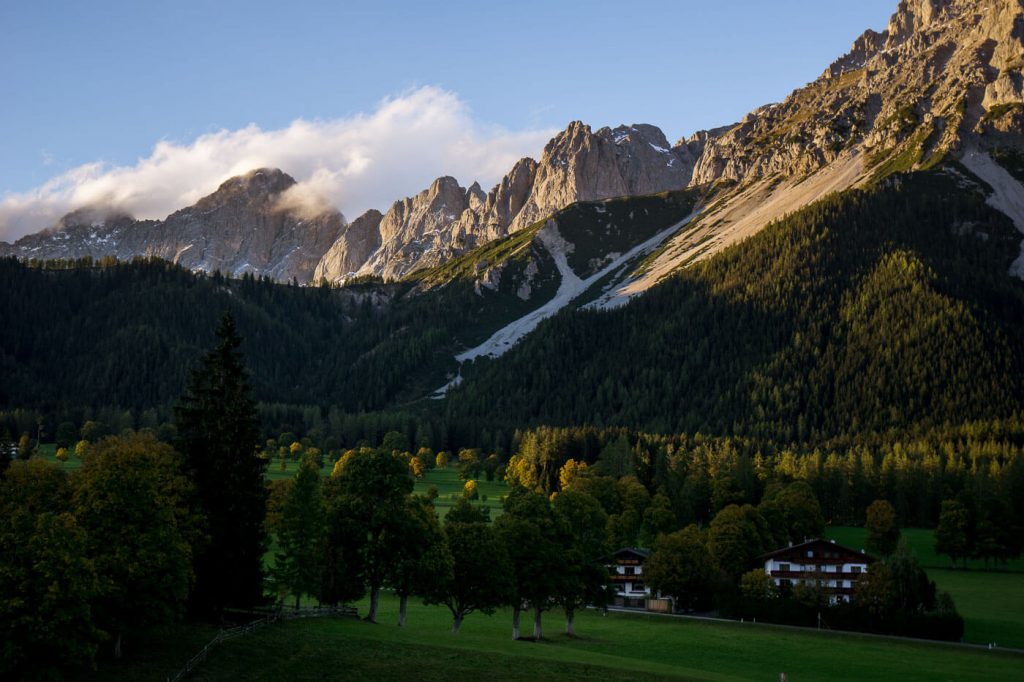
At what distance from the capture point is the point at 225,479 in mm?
69438

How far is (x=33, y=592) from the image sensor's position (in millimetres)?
49438

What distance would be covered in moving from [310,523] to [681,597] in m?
46.9

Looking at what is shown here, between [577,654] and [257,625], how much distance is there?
2219cm

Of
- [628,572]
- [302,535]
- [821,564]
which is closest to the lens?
[302,535]

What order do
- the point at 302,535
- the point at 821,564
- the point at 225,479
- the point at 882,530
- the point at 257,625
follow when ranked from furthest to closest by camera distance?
the point at 882,530
the point at 821,564
the point at 302,535
the point at 225,479
the point at 257,625

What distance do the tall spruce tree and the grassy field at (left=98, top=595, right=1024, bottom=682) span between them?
4.86 m

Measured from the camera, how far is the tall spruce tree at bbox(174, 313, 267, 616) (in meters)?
67.4

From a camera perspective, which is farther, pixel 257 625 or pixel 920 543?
pixel 920 543

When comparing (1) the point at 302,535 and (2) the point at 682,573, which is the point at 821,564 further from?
(1) the point at 302,535

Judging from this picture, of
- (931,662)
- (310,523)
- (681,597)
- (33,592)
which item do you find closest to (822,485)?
(681,597)

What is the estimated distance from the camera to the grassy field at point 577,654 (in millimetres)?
56219

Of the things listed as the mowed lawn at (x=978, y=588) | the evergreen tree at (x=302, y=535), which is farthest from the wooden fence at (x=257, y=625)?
the mowed lawn at (x=978, y=588)

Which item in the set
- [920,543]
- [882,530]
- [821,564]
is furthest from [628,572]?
[920,543]

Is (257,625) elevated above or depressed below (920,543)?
above
